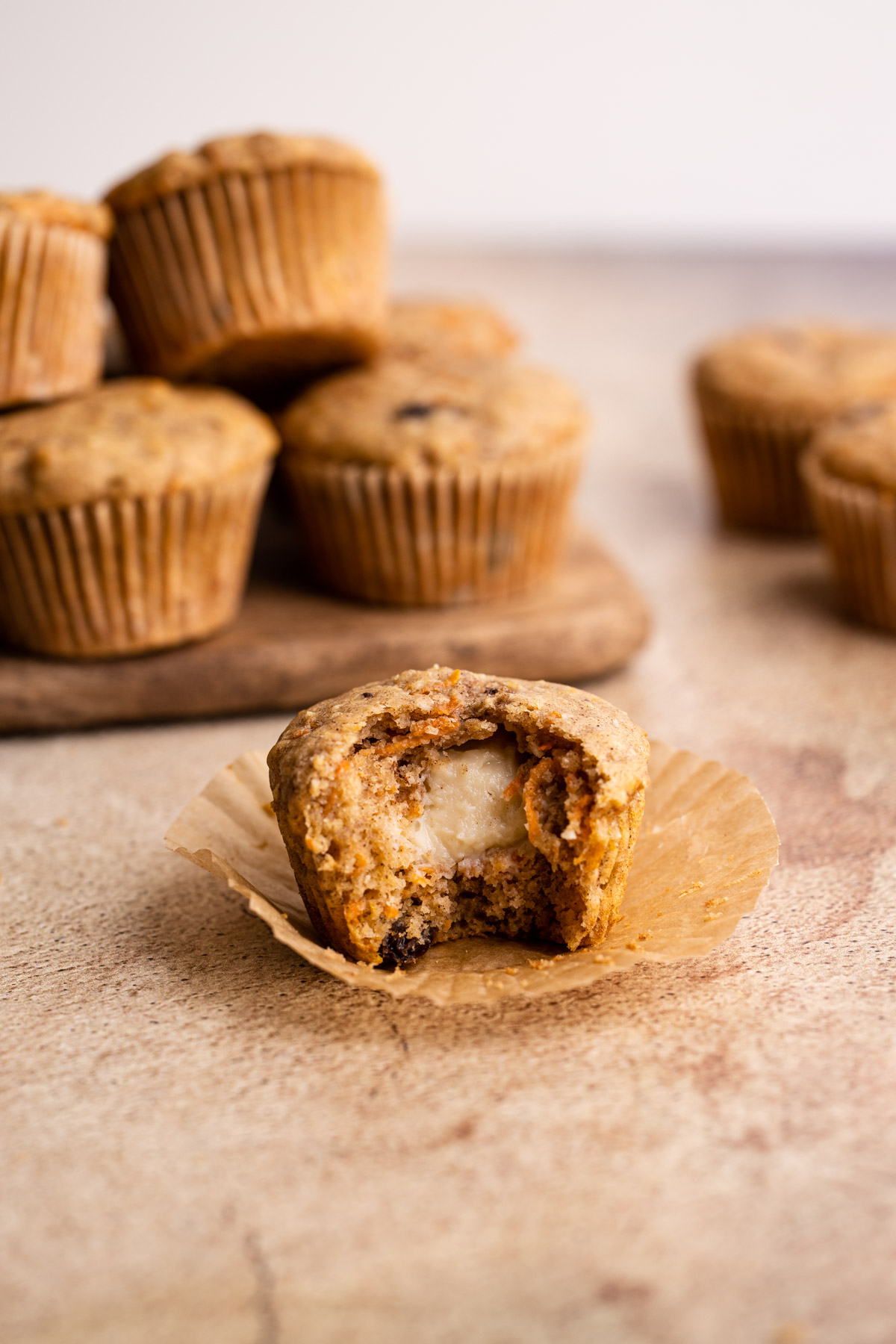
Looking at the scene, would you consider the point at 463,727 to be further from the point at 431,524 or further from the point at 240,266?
the point at 240,266

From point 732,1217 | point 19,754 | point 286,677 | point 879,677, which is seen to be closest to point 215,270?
point 286,677

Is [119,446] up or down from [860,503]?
up

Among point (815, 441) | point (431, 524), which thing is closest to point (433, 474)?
point (431, 524)

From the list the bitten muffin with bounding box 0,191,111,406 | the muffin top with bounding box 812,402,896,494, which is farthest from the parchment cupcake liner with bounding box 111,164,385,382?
the muffin top with bounding box 812,402,896,494

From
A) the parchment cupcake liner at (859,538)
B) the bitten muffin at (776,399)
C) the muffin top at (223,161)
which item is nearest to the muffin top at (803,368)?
the bitten muffin at (776,399)

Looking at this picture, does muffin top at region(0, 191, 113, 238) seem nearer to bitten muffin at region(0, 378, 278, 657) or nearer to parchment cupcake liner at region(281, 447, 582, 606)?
bitten muffin at region(0, 378, 278, 657)

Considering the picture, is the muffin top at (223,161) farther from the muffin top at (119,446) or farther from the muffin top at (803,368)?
the muffin top at (803,368)

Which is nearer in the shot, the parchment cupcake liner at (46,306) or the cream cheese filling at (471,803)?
the cream cheese filling at (471,803)

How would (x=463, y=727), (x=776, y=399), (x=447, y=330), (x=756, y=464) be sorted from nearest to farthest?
(x=463, y=727), (x=447, y=330), (x=776, y=399), (x=756, y=464)
